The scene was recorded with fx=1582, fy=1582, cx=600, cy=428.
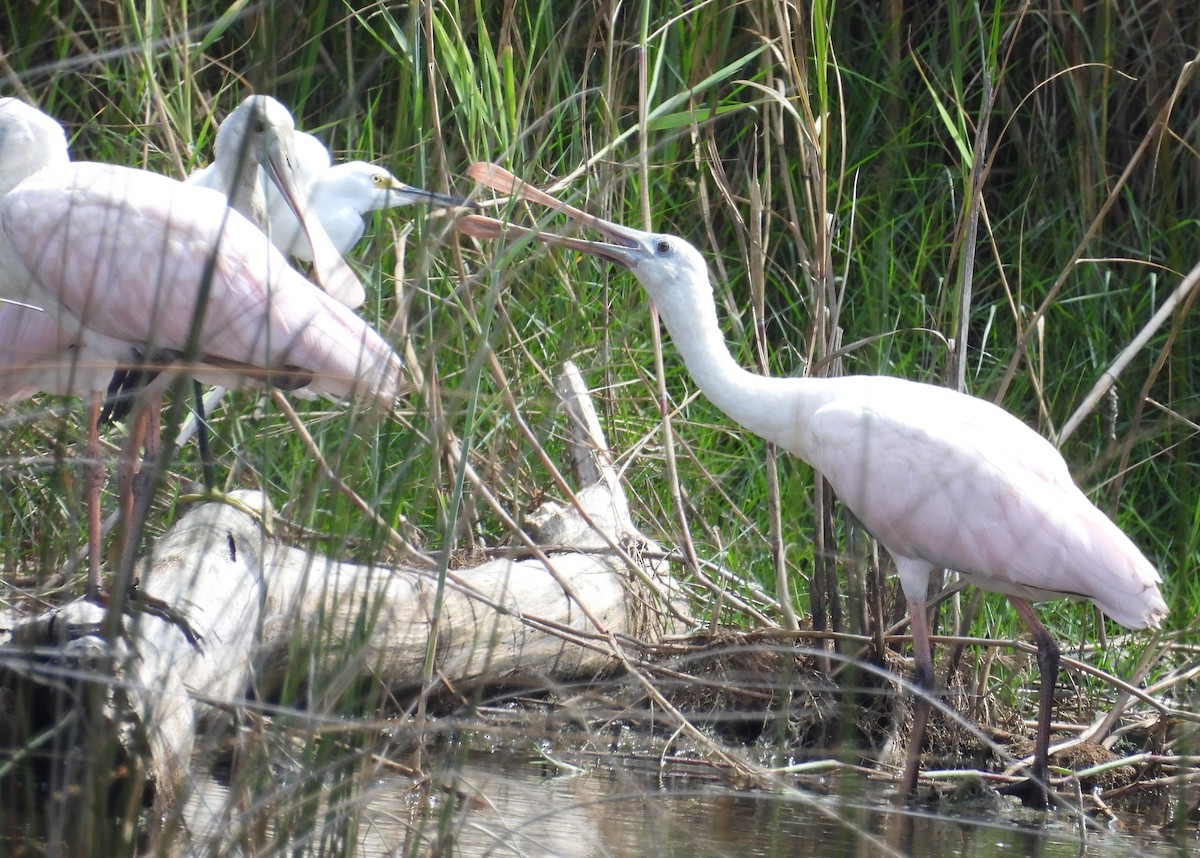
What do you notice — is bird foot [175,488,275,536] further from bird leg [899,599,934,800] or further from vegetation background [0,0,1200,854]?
bird leg [899,599,934,800]

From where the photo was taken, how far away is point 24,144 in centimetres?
399

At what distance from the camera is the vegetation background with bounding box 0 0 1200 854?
3.83 meters

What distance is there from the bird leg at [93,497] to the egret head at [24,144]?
67 centimetres

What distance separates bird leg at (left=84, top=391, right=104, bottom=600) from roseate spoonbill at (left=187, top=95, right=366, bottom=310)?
847mm

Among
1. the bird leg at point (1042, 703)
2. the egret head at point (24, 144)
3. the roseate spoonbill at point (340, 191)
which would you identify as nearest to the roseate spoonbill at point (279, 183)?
the roseate spoonbill at point (340, 191)

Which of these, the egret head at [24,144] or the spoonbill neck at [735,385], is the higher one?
the egret head at [24,144]

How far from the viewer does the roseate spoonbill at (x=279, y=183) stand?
4367 millimetres

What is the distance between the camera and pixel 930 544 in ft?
13.5

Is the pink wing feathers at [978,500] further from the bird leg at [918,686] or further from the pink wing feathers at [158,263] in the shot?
the pink wing feathers at [158,263]

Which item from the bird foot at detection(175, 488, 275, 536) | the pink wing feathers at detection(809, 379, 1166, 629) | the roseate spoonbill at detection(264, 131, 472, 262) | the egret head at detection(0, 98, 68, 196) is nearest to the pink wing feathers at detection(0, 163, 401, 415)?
the egret head at detection(0, 98, 68, 196)

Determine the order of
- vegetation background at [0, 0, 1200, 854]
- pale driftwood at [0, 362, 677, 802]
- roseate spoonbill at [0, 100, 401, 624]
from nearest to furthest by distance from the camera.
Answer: pale driftwood at [0, 362, 677, 802] < roseate spoonbill at [0, 100, 401, 624] < vegetation background at [0, 0, 1200, 854]

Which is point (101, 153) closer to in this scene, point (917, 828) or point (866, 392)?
point (866, 392)

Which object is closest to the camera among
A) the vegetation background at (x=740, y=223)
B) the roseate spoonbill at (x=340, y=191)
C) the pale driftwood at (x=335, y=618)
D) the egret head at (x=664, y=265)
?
the pale driftwood at (x=335, y=618)

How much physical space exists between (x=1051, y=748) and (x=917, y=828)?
54cm
